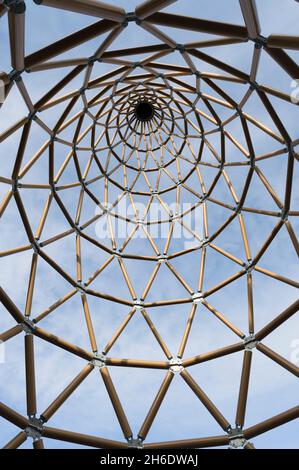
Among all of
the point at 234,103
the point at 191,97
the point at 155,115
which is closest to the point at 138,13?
the point at 234,103

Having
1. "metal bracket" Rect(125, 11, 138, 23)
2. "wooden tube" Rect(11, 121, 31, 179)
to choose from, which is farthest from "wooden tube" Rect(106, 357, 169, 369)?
"metal bracket" Rect(125, 11, 138, 23)

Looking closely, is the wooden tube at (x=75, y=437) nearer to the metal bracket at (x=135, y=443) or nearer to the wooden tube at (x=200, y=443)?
the metal bracket at (x=135, y=443)

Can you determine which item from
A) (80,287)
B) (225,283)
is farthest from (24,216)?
(225,283)

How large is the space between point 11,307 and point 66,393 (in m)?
4.28

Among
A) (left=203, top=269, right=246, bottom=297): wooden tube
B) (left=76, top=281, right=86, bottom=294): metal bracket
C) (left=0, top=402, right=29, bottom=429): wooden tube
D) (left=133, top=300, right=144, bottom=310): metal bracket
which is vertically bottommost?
(left=0, top=402, right=29, bottom=429): wooden tube

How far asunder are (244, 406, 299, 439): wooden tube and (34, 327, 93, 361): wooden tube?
764cm

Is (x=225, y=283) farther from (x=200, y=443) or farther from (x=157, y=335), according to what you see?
(x=200, y=443)

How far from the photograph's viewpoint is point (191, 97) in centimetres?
2262

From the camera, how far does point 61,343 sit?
18.8m

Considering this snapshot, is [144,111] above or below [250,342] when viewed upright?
above

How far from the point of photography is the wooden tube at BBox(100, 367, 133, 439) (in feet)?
59.2

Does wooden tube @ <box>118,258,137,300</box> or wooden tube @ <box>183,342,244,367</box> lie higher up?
wooden tube @ <box>118,258,137,300</box>

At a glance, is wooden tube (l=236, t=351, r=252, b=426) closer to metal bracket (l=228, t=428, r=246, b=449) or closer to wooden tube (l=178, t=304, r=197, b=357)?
metal bracket (l=228, t=428, r=246, b=449)
